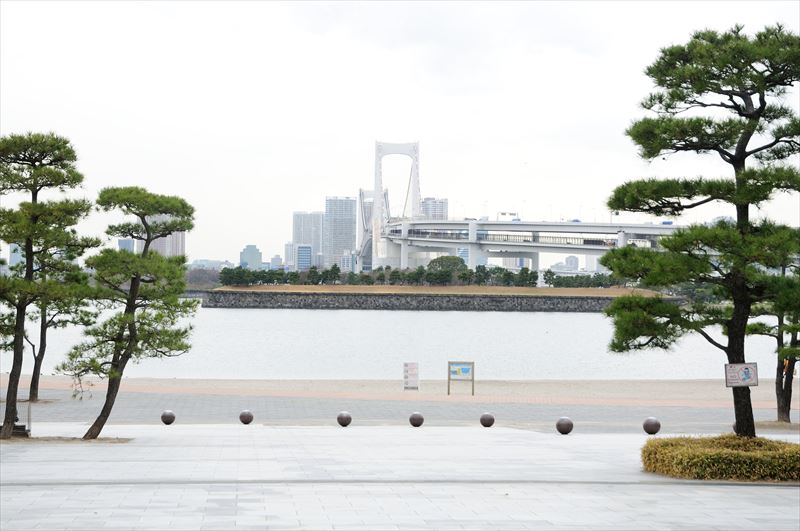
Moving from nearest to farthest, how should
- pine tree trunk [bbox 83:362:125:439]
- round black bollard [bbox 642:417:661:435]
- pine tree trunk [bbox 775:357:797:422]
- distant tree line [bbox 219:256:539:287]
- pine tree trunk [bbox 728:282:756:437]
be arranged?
pine tree trunk [bbox 728:282:756:437] < pine tree trunk [bbox 83:362:125:439] < round black bollard [bbox 642:417:661:435] < pine tree trunk [bbox 775:357:797:422] < distant tree line [bbox 219:256:539:287]

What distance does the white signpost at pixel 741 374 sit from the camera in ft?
37.1

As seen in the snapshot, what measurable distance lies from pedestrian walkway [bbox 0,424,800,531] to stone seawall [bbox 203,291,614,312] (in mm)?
103595

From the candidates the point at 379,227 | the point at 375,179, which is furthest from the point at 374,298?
the point at 375,179

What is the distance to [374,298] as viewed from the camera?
119438mm

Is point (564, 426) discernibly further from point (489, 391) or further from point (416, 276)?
point (416, 276)

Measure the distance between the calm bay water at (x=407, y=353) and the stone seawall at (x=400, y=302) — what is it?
2630 cm

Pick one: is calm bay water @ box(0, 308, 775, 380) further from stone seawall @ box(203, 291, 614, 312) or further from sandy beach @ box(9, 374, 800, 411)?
stone seawall @ box(203, 291, 614, 312)

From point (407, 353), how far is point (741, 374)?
44.1 m

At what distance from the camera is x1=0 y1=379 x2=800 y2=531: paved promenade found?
27.5ft

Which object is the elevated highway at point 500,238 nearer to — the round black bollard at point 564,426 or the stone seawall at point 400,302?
the stone seawall at point 400,302

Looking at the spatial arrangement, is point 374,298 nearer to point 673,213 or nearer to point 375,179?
point 375,179

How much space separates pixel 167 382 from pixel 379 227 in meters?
96.6

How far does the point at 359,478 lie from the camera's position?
10.6 metres

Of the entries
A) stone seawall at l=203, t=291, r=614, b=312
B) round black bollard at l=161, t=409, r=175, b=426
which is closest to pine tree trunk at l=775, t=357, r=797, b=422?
round black bollard at l=161, t=409, r=175, b=426
